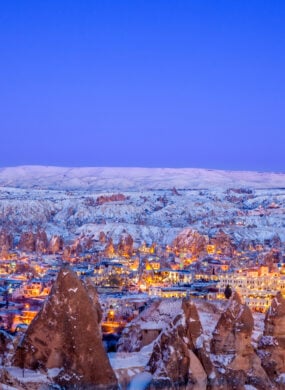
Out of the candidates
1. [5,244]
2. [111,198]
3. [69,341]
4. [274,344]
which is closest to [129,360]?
[69,341]

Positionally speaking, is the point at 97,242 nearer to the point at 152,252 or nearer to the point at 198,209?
the point at 152,252

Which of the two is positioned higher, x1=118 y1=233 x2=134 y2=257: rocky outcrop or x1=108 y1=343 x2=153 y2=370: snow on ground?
x1=118 y1=233 x2=134 y2=257: rocky outcrop

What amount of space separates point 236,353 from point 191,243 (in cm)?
10198

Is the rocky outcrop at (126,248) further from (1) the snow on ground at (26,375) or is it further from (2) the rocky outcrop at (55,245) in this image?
(1) the snow on ground at (26,375)

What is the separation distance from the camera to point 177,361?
14797 millimetres

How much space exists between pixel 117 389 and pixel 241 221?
14286cm

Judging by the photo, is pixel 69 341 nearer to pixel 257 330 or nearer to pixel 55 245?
pixel 257 330

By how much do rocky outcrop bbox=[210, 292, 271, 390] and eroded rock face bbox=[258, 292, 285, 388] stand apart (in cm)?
85

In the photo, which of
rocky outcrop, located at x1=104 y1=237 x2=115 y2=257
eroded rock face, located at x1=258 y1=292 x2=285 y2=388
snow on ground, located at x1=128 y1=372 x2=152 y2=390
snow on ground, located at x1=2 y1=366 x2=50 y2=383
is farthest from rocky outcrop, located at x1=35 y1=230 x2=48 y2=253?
snow on ground, located at x1=2 y1=366 x2=50 y2=383

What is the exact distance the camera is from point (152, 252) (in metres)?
110

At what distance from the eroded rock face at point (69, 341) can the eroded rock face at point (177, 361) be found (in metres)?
1.92

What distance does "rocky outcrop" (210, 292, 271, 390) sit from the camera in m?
15.7

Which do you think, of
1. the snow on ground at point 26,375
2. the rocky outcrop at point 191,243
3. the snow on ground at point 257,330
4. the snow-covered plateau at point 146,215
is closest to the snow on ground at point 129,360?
the snow on ground at point 26,375

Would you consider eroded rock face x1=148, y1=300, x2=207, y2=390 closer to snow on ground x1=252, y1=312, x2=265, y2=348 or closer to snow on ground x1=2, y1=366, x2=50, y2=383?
snow on ground x1=2, y1=366, x2=50, y2=383
